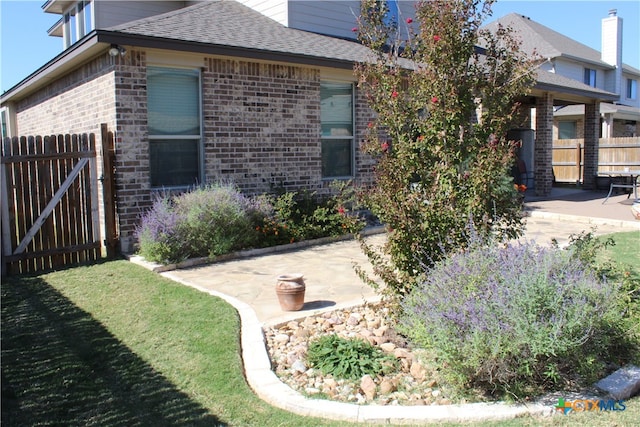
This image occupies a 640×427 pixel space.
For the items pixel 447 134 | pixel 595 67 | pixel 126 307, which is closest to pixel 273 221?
pixel 126 307

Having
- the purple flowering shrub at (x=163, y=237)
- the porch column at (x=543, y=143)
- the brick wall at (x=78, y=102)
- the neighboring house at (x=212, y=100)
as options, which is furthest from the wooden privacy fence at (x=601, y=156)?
the brick wall at (x=78, y=102)

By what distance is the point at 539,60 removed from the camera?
204 inches

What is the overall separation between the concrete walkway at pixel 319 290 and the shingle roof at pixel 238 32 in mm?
3607

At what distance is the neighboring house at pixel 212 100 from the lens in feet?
28.5

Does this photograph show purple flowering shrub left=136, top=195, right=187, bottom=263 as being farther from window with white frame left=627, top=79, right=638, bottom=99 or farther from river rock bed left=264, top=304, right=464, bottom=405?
window with white frame left=627, top=79, right=638, bottom=99

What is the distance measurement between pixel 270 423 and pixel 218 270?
14.0ft

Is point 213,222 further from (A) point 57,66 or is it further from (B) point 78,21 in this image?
(B) point 78,21

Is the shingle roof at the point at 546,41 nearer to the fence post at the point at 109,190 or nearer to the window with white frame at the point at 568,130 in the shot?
the window with white frame at the point at 568,130

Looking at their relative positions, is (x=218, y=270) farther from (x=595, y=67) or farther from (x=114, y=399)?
(x=595, y=67)

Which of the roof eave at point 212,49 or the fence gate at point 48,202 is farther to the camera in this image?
the roof eave at point 212,49

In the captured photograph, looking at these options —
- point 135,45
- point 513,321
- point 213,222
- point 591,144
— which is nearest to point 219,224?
point 213,222

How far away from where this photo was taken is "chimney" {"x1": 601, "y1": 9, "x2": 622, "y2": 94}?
33.1m
